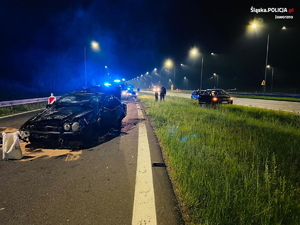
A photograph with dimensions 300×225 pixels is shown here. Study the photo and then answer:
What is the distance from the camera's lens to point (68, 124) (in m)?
5.85

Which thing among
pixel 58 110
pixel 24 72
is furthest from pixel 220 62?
pixel 58 110

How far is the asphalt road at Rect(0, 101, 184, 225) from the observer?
9.37 ft

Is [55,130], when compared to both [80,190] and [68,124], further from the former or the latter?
[80,190]

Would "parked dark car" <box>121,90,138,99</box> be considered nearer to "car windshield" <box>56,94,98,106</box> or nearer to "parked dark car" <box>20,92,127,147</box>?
"car windshield" <box>56,94,98,106</box>

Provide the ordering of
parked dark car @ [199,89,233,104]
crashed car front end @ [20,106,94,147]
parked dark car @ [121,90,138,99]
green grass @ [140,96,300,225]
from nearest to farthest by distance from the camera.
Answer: green grass @ [140,96,300,225], crashed car front end @ [20,106,94,147], parked dark car @ [199,89,233,104], parked dark car @ [121,90,138,99]

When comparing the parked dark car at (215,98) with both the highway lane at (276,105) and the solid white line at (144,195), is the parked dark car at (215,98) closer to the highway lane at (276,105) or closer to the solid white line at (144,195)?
the highway lane at (276,105)

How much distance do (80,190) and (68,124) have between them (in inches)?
104

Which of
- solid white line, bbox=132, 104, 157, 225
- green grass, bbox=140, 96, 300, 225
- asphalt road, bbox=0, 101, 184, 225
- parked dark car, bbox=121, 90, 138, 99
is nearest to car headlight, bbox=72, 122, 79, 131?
asphalt road, bbox=0, 101, 184, 225

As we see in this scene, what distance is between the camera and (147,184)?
382cm

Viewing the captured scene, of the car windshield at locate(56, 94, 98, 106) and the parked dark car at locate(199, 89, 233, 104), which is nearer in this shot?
the car windshield at locate(56, 94, 98, 106)

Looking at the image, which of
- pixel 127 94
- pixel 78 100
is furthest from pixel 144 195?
pixel 127 94

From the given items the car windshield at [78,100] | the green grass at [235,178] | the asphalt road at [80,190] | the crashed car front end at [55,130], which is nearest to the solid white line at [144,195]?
the asphalt road at [80,190]

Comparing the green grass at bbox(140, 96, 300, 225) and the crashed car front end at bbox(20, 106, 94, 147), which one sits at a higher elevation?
the crashed car front end at bbox(20, 106, 94, 147)

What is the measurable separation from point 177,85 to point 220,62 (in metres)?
37.0
